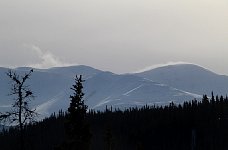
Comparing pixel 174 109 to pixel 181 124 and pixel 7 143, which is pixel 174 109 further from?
pixel 7 143

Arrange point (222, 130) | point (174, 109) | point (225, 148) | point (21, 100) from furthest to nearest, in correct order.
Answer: point (174, 109)
point (222, 130)
point (225, 148)
point (21, 100)

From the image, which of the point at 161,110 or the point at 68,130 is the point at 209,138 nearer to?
the point at 161,110

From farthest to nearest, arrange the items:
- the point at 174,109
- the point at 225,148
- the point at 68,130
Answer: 1. the point at 174,109
2. the point at 225,148
3. the point at 68,130

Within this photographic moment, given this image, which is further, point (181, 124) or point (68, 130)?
point (181, 124)

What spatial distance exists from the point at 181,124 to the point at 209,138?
31.1 ft

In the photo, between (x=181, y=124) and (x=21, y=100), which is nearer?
(x=21, y=100)

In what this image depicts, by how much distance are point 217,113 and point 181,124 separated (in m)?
9.83

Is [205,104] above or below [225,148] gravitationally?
above

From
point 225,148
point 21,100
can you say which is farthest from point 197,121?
point 21,100

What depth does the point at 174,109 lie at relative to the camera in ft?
639

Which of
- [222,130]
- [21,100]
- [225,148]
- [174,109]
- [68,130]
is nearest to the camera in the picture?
[68,130]

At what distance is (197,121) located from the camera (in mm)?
186625

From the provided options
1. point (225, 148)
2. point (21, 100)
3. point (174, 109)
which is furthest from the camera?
point (174, 109)

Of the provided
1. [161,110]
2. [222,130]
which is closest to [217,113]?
[222,130]
